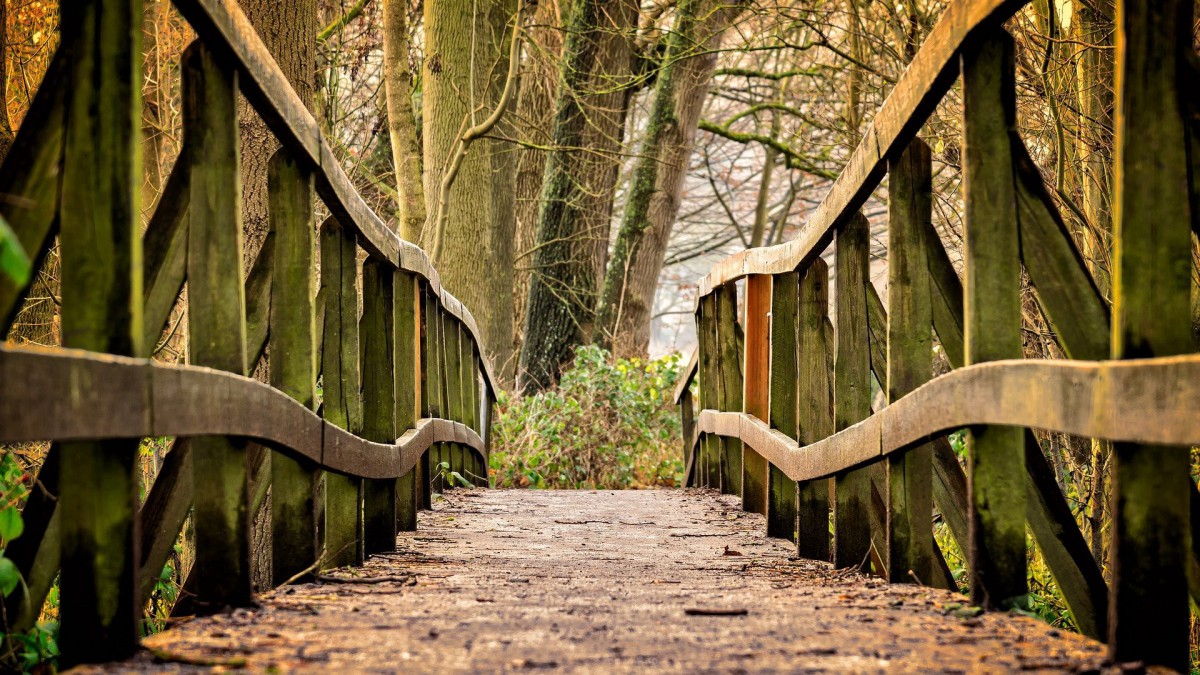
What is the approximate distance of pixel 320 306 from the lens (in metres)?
3.83

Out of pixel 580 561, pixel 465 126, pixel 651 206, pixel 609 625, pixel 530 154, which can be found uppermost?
pixel 530 154

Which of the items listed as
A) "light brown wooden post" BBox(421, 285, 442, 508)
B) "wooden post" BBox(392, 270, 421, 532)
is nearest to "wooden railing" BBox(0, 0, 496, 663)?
"wooden post" BBox(392, 270, 421, 532)

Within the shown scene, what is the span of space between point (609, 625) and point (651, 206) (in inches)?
510

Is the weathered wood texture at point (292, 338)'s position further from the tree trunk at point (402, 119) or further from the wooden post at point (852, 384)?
the tree trunk at point (402, 119)

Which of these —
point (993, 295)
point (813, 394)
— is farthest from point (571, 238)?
point (993, 295)

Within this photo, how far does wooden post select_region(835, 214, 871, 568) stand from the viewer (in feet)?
12.7

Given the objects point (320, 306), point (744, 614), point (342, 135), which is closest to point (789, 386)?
point (320, 306)

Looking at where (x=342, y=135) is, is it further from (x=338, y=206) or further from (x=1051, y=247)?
(x=1051, y=247)

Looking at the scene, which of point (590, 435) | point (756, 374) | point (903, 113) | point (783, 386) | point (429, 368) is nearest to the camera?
point (903, 113)

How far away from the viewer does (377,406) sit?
425 cm

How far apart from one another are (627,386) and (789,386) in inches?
294

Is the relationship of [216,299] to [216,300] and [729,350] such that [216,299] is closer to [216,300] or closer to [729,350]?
[216,300]

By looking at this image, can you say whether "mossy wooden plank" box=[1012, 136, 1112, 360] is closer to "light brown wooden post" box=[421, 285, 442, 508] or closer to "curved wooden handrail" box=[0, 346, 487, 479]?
"curved wooden handrail" box=[0, 346, 487, 479]

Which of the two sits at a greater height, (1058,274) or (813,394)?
(1058,274)
